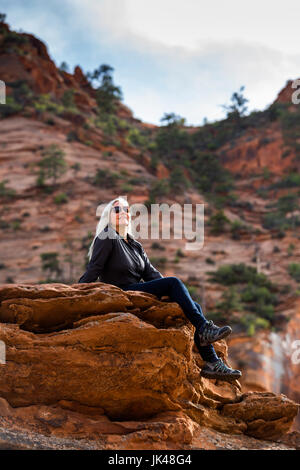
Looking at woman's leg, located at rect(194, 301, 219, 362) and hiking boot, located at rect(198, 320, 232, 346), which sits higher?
hiking boot, located at rect(198, 320, 232, 346)

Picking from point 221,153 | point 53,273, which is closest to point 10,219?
point 53,273

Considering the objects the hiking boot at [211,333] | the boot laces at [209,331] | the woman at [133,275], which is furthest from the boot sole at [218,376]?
the boot laces at [209,331]

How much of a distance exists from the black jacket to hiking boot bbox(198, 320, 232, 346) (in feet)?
2.80

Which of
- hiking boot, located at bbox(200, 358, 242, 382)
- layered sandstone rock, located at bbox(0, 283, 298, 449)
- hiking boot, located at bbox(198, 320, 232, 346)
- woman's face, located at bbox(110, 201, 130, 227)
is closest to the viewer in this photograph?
layered sandstone rock, located at bbox(0, 283, 298, 449)

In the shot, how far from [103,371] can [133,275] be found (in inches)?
41.2

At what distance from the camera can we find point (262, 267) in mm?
23172

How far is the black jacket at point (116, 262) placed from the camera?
4273 mm

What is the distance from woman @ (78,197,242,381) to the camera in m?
4.11

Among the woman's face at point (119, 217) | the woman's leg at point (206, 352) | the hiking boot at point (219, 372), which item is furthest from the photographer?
the woman's face at point (119, 217)

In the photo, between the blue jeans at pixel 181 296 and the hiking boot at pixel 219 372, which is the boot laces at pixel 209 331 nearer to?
the blue jeans at pixel 181 296

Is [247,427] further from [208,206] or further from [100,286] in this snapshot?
[208,206]

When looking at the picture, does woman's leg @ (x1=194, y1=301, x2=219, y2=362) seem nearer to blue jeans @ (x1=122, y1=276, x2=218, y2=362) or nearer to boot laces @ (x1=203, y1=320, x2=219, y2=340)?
blue jeans @ (x1=122, y1=276, x2=218, y2=362)

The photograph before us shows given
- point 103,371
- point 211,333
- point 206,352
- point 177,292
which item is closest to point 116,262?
point 177,292

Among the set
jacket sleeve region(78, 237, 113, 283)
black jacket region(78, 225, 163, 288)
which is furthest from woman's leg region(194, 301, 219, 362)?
jacket sleeve region(78, 237, 113, 283)
